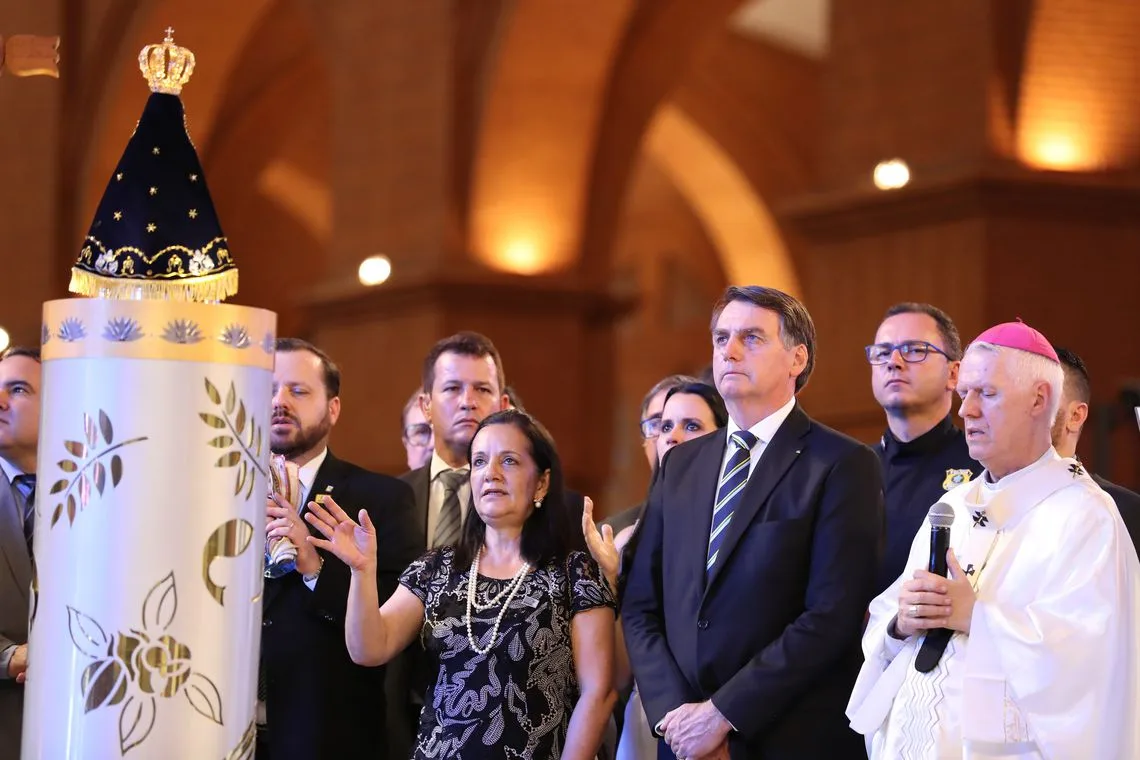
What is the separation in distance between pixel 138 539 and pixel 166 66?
38.7 inches

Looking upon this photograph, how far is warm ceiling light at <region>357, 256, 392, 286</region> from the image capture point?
34.3 ft

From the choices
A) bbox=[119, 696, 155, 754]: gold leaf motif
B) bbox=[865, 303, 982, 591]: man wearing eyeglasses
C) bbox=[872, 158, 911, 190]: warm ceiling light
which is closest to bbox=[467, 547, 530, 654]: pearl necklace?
bbox=[865, 303, 982, 591]: man wearing eyeglasses

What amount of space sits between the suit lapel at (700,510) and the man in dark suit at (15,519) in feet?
5.63

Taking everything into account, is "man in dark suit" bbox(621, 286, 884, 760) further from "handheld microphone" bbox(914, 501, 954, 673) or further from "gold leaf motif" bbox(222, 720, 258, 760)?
"gold leaf motif" bbox(222, 720, 258, 760)

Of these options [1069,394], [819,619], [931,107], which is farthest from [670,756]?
[931,107]

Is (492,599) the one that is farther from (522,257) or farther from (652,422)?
(522,257)

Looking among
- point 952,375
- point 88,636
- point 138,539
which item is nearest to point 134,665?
point 88,636

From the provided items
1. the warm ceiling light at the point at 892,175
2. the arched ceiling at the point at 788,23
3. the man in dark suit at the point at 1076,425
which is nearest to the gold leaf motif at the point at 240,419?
the man in dark suit at the point at 1076,425

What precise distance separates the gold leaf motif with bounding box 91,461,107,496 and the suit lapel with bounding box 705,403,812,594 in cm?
158

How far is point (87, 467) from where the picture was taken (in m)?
3.03

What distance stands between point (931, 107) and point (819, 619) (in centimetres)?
457

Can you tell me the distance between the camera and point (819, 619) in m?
3.97

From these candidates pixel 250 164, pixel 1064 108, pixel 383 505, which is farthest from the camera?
pixel 250 164

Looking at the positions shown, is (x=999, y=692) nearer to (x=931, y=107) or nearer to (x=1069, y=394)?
(x=1069, y=394)
